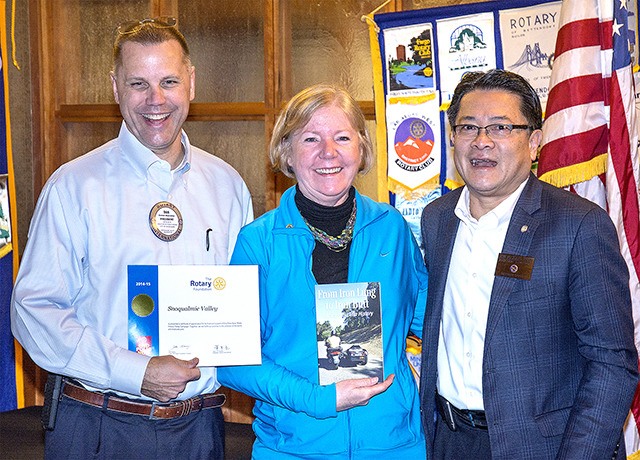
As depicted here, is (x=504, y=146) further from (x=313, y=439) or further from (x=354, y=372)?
(x=313, y=439)

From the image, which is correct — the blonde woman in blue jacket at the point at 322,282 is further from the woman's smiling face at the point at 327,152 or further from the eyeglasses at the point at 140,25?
the eyeglasses at the point at 140,25

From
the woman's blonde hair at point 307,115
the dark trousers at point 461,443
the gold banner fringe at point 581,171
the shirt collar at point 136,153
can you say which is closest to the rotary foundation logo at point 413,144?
the gold banner fringe at point 581,171

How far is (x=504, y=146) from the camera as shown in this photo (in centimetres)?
232

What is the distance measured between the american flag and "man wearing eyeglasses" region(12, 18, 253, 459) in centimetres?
158

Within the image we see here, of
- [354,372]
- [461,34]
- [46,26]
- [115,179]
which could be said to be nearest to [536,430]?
[354,372]

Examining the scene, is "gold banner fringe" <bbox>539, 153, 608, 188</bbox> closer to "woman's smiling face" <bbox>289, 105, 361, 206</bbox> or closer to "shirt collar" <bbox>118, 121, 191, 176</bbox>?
"woman's smiling face" <bbox>289, 105, 361, 206</bbox>

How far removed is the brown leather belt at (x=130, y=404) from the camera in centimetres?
250

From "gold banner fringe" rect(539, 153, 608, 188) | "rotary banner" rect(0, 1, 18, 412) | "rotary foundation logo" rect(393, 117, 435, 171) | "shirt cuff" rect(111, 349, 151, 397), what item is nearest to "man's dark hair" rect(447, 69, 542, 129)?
"gold banner fringe" rect(539, 153, 608, 188)

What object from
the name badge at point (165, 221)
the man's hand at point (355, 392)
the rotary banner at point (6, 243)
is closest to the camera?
the man's hand at point (355, 392)

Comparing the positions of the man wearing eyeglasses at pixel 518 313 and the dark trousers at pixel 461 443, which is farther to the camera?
the dark trousers at pixel 461 443

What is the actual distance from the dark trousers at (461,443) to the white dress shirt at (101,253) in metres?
0.73

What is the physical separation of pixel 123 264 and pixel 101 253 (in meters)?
0.08

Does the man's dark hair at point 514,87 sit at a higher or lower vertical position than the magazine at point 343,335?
higher

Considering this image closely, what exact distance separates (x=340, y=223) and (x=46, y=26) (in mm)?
4434
